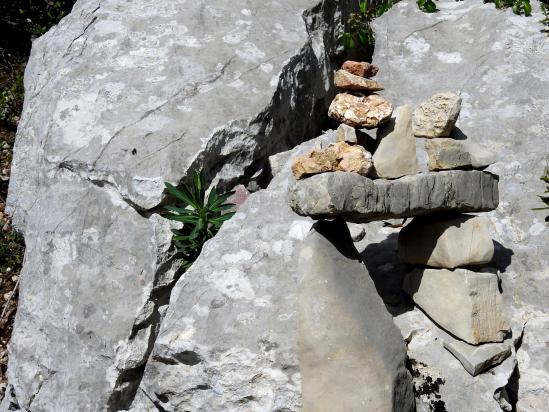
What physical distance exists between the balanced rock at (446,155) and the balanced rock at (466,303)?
631 millimetres

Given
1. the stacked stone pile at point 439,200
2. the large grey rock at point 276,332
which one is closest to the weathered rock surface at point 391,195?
the stacked stone pile at point 439,200

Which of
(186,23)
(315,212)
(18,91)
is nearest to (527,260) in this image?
(315,212)

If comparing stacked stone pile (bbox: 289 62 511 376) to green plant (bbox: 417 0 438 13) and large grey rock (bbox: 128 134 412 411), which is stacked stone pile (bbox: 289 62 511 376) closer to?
large grey rock (bbox: 128 134 412 411)

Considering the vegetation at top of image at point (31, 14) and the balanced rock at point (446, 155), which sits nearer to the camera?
the balanced rock at point (446, 155)

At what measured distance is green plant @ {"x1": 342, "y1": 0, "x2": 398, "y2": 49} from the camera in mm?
6941

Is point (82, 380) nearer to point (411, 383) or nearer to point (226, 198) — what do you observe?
point (226, 198)

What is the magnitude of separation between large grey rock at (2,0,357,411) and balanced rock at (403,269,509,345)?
5.96 ft

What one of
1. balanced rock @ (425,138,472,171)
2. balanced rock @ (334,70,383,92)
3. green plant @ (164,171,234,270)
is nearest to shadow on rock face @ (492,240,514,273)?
balanced rock @ (425,138,472,171)

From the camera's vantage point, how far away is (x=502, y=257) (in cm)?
469

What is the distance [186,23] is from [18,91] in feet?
8.36

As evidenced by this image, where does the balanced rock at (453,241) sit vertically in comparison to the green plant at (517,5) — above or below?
above

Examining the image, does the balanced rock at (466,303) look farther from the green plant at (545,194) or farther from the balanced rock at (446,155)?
the green plant at (545,194)

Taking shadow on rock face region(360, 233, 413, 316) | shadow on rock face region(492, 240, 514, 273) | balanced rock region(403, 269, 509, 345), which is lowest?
shadow on rock face region(492, 240, 514, 273)

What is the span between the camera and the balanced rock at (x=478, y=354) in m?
3.91
